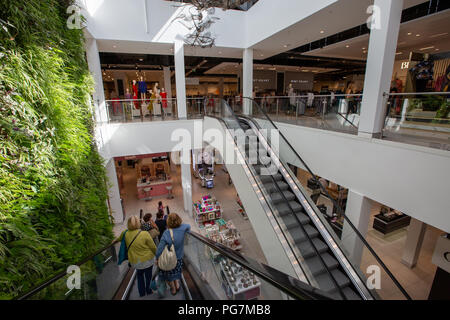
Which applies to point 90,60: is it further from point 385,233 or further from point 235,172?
point 385,233

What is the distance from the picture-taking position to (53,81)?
3.47m

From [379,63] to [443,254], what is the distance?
5.20m

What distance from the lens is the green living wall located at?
87.0 inches

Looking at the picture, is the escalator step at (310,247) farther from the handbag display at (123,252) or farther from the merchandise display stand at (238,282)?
the handbag display at (123,252)

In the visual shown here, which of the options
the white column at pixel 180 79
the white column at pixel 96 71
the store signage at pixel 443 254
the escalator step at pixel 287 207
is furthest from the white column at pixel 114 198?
the store signage at pixel 443 254

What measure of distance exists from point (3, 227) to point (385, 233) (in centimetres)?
1118

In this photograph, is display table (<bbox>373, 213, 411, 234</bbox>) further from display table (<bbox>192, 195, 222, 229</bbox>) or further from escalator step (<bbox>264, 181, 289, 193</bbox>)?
display table (<bbox>192, 195, 222, 229</bbox>)

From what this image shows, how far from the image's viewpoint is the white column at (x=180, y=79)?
31.3ft

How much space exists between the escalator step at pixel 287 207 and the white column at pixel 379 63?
7.68 ft

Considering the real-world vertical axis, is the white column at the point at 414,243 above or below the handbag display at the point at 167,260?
below

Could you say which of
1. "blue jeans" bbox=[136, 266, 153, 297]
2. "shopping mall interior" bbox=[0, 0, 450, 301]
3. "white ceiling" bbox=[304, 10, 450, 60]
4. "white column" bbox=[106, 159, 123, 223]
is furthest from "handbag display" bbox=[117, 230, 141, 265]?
"white ceiling" bbox=[304, 10, 450, 60]

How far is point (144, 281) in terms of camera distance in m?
3.33
